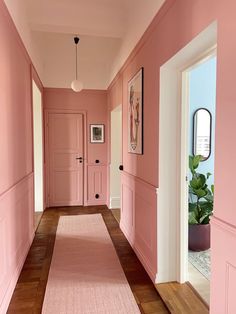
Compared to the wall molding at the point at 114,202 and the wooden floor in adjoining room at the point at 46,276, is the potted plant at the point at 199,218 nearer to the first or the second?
the wooden floor in adjoining room at the point at 46,276

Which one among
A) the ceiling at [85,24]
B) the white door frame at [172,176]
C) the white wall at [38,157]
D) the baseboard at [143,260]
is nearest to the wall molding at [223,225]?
the white door frame at [172,176]

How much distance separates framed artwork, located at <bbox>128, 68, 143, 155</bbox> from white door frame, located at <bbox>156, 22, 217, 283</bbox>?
1.85ft

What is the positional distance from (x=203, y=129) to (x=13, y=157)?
281 cm

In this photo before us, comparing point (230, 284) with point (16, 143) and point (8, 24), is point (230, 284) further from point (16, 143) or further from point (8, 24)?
point (8, 24)

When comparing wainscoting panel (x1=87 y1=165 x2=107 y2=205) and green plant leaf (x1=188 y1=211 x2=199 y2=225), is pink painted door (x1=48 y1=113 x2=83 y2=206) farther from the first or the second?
green plant leaf (x1=188 y1=211 x2=199 y2=225)

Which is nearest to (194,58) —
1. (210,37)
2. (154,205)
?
(210,37)

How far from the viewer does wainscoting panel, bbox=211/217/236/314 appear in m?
1.32

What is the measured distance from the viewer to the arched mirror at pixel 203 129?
3908mm

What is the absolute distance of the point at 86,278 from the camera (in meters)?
2.50

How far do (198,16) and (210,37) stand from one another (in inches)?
5.8

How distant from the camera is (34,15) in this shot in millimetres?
3057

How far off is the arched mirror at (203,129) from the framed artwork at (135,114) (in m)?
1.19

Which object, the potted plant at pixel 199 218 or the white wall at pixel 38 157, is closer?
the potted plant at pixel 199 218

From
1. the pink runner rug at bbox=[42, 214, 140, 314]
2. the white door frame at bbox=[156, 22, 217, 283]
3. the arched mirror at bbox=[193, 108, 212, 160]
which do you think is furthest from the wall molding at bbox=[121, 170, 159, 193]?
the arched mirror at bbox=[193, 108, 212, 160]
